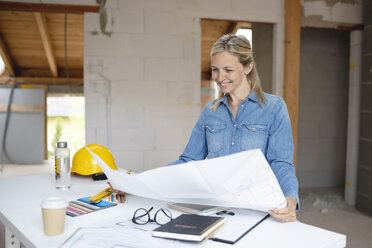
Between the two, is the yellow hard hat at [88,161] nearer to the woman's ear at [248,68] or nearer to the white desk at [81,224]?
the white desk at [81,224]

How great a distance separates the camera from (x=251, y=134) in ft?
5.19

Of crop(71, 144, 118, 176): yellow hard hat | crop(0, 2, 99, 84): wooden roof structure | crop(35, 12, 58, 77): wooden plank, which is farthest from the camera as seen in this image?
crop(0, 2, 99, 84): wooden roof structure

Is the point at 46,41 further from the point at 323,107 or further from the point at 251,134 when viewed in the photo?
the point at 251,134

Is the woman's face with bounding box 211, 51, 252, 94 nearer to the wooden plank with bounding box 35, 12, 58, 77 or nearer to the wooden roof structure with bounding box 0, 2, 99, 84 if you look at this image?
the wooden roof structure with bounding box 0, 2, 99, 84

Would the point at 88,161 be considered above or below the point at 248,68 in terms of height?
below

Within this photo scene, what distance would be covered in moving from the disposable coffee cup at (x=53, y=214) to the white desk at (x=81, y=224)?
0.02 meters

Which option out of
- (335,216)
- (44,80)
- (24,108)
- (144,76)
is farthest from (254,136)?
(44,80)

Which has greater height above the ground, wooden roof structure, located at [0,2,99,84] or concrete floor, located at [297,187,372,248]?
wooden roof structure, located at [0,2,99,84]

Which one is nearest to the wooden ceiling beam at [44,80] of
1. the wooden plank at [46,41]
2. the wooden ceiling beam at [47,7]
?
the wooden plank at [46,41]

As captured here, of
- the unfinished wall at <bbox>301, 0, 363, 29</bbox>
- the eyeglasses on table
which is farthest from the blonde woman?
the unfinished wall at <bbox>301, 0, 363, 29</bbox>

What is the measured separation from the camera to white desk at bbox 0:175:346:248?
98 centimetres

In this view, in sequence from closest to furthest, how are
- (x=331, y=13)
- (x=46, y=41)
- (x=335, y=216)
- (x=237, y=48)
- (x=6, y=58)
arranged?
(x=237, y=48)
(x=335, y=216)
(x=331, y=13)
(x=46, y=41)
(x=6, y=58)

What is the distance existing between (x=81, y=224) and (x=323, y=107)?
15.5ft

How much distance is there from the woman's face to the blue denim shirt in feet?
0.35
